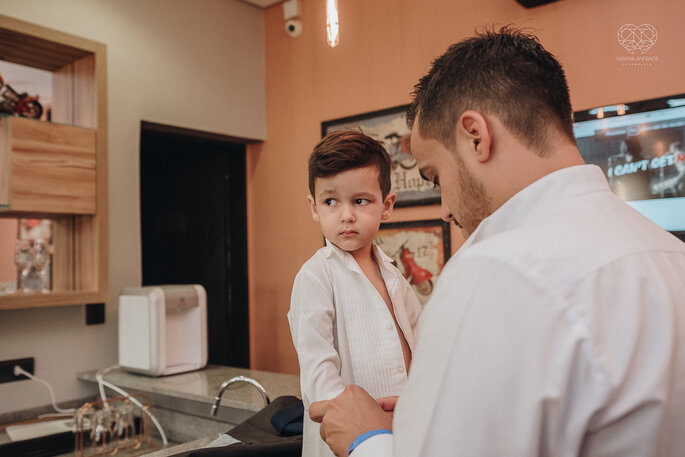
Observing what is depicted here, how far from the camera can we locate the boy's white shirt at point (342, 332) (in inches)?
40.7

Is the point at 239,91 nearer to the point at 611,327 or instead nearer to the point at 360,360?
the point at 360,360

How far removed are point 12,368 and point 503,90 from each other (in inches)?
92.7

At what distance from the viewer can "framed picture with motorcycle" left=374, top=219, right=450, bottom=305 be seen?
8.77 feet

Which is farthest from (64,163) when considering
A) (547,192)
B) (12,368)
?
(547,192)

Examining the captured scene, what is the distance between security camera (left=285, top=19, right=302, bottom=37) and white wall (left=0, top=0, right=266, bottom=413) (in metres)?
0.35

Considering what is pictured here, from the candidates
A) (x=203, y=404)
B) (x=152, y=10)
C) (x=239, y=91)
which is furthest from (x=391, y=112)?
(x=203, y=404)

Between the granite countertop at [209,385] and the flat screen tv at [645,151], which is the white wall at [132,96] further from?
the flat screen tv at [645,151]

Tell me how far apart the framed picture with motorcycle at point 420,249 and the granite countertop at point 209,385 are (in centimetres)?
87

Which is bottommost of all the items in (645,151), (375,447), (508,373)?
(375,447)

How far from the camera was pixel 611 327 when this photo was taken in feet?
1.63

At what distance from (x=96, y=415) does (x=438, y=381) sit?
160 cm

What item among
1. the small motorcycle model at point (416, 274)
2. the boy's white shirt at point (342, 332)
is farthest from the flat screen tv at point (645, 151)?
the boy's white shirt at point (342, 332)

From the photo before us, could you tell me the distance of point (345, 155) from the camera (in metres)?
1.14

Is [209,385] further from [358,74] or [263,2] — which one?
[263,2]
